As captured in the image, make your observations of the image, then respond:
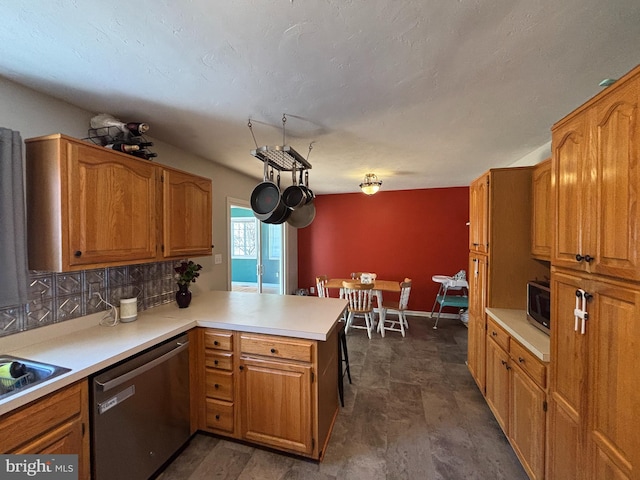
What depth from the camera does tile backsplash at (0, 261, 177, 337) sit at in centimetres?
148

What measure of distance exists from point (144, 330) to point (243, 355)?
67cm

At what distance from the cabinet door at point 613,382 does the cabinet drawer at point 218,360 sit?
192 cm

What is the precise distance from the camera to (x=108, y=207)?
5.29ft

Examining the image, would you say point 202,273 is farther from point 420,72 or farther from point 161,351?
point 420,72

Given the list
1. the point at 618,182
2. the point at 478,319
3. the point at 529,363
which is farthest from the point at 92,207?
the point at 478,319

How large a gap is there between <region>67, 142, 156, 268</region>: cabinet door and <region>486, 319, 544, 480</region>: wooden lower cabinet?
2.62 meters

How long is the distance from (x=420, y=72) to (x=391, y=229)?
3874 mm

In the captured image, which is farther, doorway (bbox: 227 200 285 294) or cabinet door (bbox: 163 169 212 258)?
doorway (bbox: 227 200 285 294)

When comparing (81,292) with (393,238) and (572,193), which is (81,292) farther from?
(393,238)

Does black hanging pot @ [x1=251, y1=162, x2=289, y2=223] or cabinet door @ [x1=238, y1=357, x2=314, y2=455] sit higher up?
black hanging pot @ [x1=251, y1=162, x2=289, y2=223]

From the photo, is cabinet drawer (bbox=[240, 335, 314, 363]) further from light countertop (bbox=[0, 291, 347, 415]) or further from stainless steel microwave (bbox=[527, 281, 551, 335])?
stainless steel microwave (bbox=[527, 281, 551, 335])

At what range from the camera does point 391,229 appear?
5.05 meters

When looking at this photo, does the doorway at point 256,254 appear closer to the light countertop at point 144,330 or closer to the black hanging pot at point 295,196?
the light countertop at point 144,330

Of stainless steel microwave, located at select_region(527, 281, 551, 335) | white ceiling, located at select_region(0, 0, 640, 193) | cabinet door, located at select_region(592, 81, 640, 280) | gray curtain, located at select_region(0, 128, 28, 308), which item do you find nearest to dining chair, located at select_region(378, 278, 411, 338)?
stainless steel microwave, located at select_region(527, 281, 551, 335)
